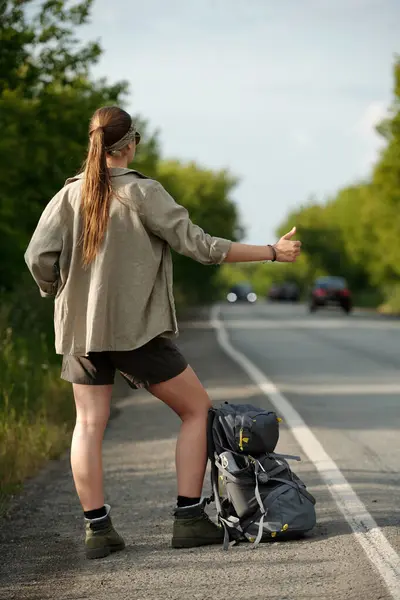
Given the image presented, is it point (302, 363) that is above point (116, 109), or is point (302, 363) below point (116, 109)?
below

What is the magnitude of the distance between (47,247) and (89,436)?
0.89m

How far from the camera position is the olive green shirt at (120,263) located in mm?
5695

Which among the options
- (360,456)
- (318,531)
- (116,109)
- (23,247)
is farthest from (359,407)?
(116,109)

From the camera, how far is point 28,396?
427 inches

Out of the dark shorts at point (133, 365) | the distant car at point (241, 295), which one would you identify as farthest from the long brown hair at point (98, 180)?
the distant car at point (241, 295)

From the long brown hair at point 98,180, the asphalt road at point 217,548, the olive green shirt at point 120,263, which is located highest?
the long brown hair at point 98,180

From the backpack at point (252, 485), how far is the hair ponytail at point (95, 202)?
1010mm

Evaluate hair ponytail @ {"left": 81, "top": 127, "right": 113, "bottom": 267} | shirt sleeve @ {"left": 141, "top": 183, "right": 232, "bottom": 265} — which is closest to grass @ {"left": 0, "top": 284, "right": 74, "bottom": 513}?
hair ponytail @ {"left": 81, "top": 127, "right": 113, "bottom": 267}

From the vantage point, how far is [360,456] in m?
8.90

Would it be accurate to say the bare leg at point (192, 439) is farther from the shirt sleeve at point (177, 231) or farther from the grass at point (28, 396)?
the grass at point (28, 396)

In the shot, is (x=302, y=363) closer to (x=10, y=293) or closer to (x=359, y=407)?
(x=10, y=293)

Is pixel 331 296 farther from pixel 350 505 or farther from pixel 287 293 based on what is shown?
pixel 287 293

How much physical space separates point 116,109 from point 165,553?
2057 millimetres

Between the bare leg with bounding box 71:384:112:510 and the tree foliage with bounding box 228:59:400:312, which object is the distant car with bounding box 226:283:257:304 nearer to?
the tree foliage with bounding box 228:59:400:312
